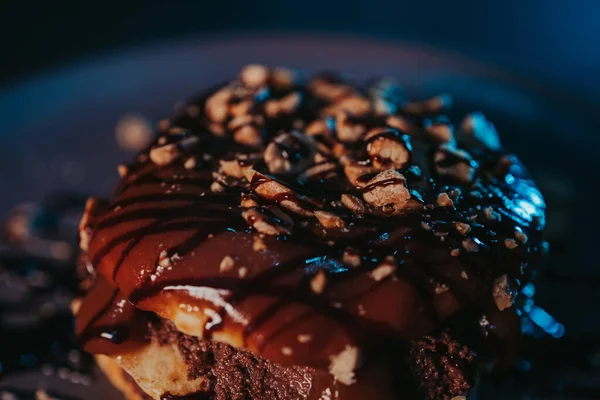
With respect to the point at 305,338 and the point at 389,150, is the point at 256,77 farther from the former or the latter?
the point at 305,338

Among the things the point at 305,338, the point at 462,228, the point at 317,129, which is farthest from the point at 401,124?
the point at 305,338

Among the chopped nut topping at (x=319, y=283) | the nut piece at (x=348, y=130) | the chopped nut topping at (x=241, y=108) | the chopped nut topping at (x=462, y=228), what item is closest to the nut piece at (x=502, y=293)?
the chopped nut topping at (x=462, y=228)

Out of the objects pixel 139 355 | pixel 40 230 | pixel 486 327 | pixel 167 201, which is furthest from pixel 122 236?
pixel 40 230

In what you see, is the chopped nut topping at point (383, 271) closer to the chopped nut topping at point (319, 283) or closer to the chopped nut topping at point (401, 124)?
the chopped nut topping at point (319, 283)

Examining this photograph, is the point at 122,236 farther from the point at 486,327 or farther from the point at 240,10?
the point at 240,10

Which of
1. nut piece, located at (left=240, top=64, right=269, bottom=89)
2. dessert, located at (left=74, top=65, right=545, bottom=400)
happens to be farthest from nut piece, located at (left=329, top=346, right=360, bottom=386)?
nut piece, located at (left=240, top=64, right=269, bottom=89)

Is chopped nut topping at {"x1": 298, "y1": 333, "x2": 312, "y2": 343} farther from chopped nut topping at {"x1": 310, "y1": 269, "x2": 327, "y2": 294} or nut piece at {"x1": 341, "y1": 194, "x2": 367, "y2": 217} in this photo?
nut piece at {"x1": 341, "y1": 194, "x2": 367, "y2": 217}
